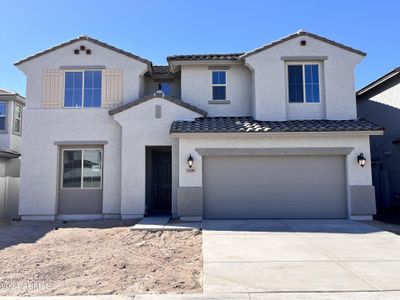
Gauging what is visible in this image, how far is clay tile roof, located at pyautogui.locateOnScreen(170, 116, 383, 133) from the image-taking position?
13.5 metres

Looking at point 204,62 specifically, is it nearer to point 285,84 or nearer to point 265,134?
point 285,84

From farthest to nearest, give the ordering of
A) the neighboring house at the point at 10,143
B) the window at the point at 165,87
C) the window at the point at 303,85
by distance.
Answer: the neighboring house at the point at 10,143
the window at the point at 165,87
the window at the point at 303,85

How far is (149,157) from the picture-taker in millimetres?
15781

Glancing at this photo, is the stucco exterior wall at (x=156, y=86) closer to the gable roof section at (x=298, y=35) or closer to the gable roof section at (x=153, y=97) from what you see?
the gable roof section at (x=153, y=97)

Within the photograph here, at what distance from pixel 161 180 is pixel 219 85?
5063mm

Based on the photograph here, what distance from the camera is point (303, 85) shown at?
1513 centimetres

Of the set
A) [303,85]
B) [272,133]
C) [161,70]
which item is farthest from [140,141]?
[303,85]

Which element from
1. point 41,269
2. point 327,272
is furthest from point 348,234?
point 41,269

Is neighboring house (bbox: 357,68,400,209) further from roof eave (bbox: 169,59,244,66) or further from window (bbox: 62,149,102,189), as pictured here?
window (bbox: 62,149,102,189)

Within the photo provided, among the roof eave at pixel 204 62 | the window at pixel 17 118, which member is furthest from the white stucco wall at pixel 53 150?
the window at pixel 17 118

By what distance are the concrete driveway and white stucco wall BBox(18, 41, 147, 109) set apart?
7.16 m

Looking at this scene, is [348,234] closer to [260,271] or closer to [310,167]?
[310,167]

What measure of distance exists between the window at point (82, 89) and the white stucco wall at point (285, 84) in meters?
6.56

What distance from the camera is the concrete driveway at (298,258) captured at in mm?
6234
